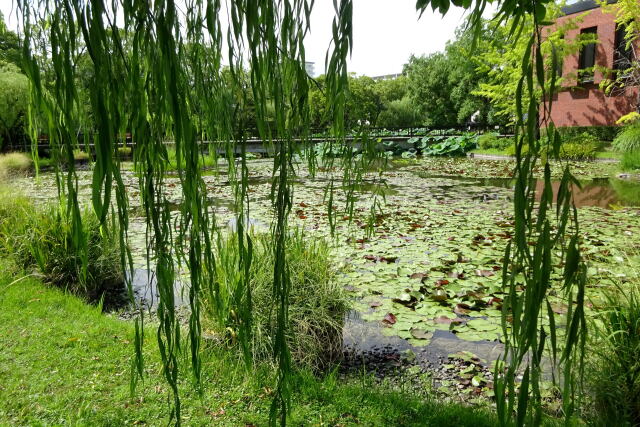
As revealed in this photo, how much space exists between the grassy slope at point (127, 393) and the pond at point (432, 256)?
66cm

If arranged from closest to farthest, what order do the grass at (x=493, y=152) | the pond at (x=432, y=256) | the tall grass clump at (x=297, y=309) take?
1. the tall grass clump at (x=297, y=309)
2. the pond at (x=432, y=256)
3. the grass at (x=493, y=152)

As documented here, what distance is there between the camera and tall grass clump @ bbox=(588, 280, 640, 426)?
1865mm

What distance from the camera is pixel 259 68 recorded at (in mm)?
1142

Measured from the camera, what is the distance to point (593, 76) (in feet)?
60.0

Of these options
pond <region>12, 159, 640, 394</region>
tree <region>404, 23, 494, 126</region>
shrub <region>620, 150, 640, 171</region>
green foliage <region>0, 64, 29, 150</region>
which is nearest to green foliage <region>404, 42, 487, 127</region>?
tree <region>404, 23, 494, 126</region>

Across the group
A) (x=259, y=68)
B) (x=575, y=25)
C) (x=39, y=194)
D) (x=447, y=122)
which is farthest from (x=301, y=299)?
(x=447, y=122)

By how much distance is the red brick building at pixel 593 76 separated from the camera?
17.4 metres

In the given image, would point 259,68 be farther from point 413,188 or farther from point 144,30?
point 413,188

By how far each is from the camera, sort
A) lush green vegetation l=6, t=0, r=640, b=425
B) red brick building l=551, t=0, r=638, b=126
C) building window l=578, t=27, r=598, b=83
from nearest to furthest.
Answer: lush green vegetation l=6, t=0, r=640, b=425
red brick building l=551, t=0, r=638, b=126
building window l=578, t=27, r=598, b=83

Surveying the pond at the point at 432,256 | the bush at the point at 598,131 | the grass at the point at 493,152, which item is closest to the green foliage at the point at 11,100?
the pond at the point at 432,256

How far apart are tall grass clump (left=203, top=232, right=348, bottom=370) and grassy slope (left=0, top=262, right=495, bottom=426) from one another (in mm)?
212

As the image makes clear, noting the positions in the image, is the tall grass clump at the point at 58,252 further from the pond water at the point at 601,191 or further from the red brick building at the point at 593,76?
the red brick building at the point at 593,76

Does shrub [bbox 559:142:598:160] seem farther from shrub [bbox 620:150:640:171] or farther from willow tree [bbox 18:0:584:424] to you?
willow tree [bbox 18:0:584:424]

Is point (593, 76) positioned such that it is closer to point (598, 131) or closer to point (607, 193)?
point (598, 131)
